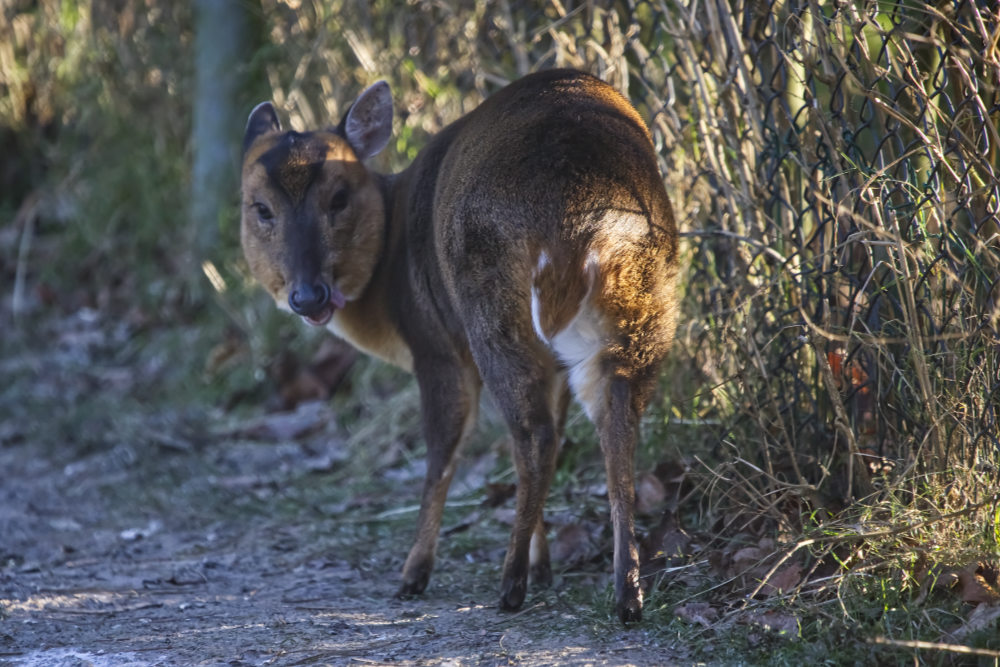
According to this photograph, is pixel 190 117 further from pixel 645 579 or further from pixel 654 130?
pixel 645 579

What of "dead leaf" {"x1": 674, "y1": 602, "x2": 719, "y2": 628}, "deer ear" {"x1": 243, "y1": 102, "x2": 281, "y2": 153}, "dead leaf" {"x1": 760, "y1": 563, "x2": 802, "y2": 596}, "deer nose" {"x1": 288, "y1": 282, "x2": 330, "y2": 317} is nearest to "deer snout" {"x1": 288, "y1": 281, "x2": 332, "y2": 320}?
"deer nose" {"x1": 288, "y1": 282, "x2": 330, "y2": 317}

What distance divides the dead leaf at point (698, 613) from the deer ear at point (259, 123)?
116 inches

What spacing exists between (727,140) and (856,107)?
1.48 feet

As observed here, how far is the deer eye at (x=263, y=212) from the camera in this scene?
15.2ft

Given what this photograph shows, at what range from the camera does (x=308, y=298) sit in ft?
14.1

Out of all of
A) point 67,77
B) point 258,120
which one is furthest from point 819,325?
point 67,77

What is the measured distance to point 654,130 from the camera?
4.88 metres

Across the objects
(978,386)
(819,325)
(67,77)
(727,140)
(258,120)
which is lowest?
(978,386)

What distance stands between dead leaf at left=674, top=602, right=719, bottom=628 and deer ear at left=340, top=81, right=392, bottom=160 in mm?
2565

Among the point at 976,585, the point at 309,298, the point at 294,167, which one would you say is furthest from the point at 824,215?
the point at 294,167

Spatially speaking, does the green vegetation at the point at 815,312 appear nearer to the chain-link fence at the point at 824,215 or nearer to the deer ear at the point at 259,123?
the chain-link fence at the point at 824,215

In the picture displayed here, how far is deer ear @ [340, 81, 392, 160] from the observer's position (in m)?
4.87

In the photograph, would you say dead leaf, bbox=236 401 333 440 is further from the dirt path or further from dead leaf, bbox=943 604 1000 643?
dead leaf, bbox=943 604 1000 643

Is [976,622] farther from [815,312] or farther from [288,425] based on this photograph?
[288,425]
